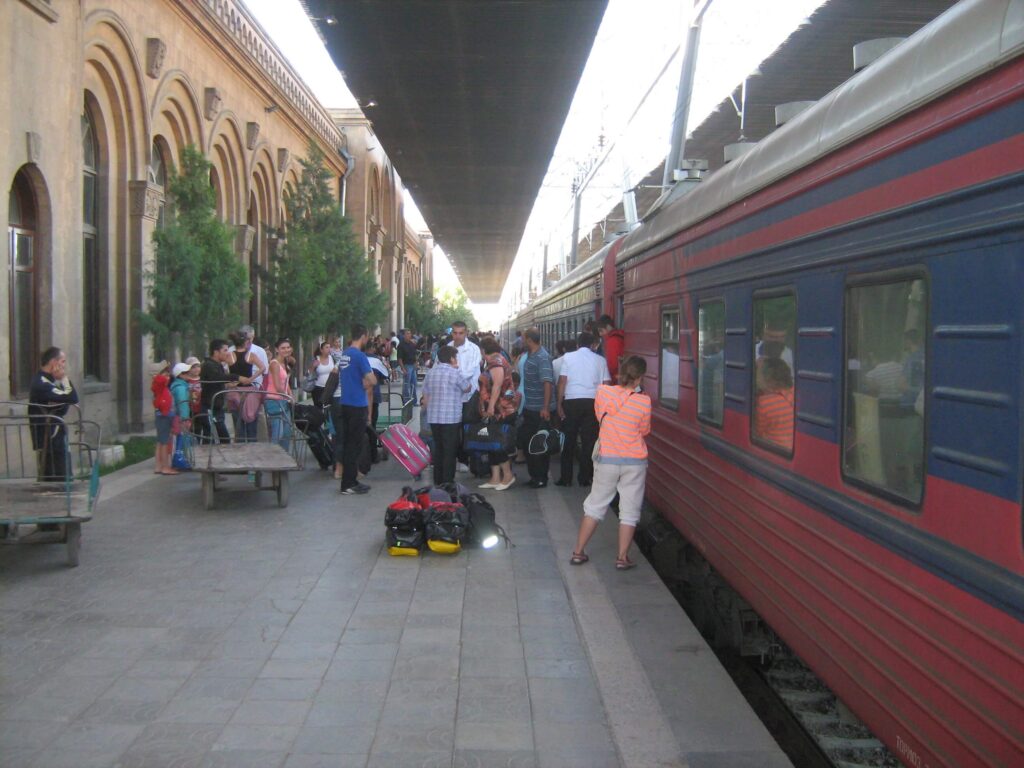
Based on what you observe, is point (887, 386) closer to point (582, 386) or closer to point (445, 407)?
point (445, 407)

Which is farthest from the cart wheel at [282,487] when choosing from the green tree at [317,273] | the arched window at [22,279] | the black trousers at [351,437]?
the green tree at [317,273]

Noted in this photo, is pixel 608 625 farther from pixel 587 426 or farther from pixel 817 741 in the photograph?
pixel 587 426

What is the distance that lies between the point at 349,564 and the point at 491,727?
3415 mm

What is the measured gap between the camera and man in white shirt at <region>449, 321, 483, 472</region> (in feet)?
37.9

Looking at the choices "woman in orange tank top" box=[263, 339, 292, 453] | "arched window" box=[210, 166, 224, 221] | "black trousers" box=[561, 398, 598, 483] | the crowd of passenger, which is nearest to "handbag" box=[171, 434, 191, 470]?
the crowd of passenger

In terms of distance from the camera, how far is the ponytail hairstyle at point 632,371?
7184 millimetres

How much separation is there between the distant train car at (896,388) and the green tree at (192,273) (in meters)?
11.2

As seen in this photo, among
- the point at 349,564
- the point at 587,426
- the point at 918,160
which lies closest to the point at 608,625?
the point at 349,564

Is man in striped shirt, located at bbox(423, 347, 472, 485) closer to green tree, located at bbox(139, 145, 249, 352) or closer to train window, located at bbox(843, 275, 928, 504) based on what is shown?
green tree, located at bbox(139, 145, 249, 352)

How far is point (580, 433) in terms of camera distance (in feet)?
38.0

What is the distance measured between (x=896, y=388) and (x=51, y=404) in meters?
7.13

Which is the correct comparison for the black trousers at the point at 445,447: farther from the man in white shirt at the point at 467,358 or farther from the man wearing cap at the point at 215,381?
the man wearing cap at the point at 215,381

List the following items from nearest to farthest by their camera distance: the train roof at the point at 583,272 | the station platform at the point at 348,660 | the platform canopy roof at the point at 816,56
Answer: the station platform at the point at 348,660
the train roof at the point at 583,272
the platform canopy roof at the point at 816,56

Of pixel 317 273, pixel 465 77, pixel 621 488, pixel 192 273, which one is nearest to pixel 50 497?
pixel 621 488
